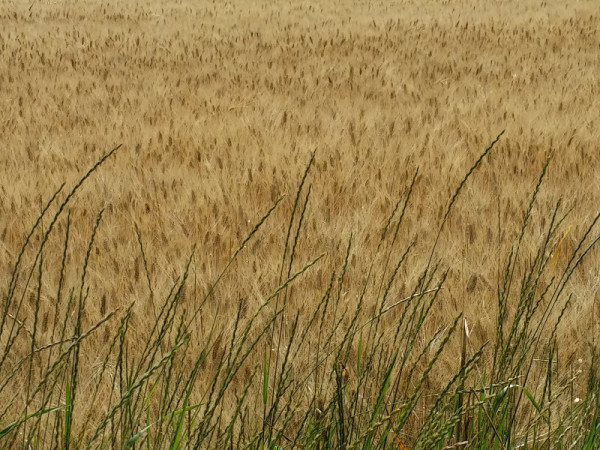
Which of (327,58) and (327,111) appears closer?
(327,111)

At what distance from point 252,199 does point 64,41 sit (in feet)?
21.9

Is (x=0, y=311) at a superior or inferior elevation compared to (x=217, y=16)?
inferior

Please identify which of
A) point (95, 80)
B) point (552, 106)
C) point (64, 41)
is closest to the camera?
point (552, 106)

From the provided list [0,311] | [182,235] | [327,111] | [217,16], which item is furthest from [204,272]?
[217,16]

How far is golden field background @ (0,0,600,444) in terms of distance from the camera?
2100mm

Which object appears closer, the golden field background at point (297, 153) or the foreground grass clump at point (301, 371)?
the foreground grass clump at point (301, 371)

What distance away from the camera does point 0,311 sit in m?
1.89

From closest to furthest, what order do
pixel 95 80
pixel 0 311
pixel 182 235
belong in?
1. pixel 0 311
2. pixel 182 235
3. pixel 95 80

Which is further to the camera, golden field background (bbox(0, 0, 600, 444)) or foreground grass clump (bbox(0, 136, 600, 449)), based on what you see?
golden field background (bbox(0, 0, 600, 444))

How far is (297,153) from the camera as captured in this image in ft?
12.0

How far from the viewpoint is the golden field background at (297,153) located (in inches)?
82.7

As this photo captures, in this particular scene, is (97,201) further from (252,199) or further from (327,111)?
(327,111)

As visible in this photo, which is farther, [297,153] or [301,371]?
[297,153]

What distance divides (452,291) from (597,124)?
2760mm
